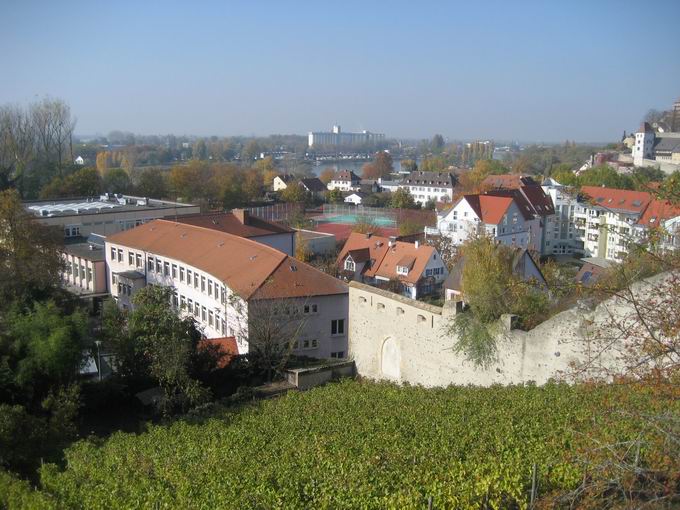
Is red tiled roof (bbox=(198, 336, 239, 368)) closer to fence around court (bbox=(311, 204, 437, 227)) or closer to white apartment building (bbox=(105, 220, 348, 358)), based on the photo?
white apartment building (bbox=(105, 220, 348, 358))

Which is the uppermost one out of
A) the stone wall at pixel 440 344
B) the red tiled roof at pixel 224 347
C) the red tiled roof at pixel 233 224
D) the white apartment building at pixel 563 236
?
the red tiled roof at pixel 233 224

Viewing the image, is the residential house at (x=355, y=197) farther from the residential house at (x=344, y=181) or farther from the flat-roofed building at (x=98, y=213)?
the flat-roofed building at (x=98, y=213)

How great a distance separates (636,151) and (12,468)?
8556cm

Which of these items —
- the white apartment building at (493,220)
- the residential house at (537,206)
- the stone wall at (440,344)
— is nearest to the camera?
the stone wall at (440,344)

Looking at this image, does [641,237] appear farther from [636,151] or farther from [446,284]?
[636,151]

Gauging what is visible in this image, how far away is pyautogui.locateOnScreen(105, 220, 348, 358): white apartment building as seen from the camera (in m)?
22.6

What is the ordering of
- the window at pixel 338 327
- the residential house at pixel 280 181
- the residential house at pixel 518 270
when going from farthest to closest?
1. the residential house at pixel 280 181
2. the residential house at pixel 518 270
3. the window at pixel 338 327

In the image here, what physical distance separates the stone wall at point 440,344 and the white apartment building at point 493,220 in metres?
27.8

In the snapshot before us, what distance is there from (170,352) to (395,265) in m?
21.9

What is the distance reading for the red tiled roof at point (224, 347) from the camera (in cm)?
2056

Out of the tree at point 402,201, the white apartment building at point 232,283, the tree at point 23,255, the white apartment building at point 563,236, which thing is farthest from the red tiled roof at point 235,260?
the tree at point 402,201

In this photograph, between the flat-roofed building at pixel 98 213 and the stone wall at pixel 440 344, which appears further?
the flat-roofed building at pixel 98 213

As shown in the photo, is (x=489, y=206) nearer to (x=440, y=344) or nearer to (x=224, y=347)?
(x=224, y=347)

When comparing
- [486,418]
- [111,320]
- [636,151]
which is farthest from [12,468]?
[636,151]
